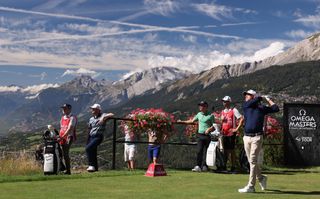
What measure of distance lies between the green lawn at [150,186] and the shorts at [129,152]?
62.5 inches

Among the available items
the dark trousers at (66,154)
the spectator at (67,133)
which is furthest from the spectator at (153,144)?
the dark trousers at (66,154)

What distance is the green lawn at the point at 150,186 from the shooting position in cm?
951

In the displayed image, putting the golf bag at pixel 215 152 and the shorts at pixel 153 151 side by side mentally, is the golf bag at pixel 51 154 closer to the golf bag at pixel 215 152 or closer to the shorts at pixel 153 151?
the shorts at pixel 153 151

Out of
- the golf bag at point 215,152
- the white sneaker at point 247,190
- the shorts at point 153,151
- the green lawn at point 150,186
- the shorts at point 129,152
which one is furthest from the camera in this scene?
the shorts at point 129,152

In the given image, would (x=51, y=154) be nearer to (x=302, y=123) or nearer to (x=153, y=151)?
(x=153, y=151)

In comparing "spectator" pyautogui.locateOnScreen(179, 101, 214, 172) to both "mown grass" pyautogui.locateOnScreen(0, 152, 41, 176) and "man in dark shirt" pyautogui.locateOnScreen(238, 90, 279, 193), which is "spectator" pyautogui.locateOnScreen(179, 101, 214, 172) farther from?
"mown grass" pyautogui.locateOnScreen(0, 152, 41, 176)

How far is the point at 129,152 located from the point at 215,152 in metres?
2.74

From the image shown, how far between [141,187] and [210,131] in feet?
14.1

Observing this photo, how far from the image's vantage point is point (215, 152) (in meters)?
14.2

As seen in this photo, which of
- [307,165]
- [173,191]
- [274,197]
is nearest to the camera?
[274,197]

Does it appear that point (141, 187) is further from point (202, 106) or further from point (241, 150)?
point (241, 150)

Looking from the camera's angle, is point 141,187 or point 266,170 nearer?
point 141,187

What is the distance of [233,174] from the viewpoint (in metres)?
14.0

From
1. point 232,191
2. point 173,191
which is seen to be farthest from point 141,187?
point 232,191
